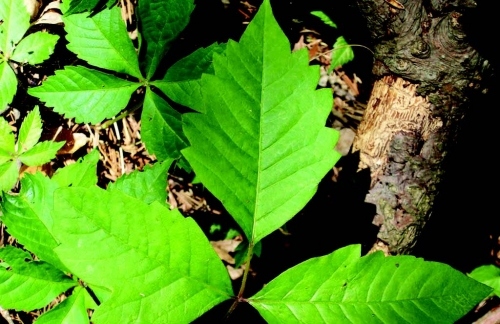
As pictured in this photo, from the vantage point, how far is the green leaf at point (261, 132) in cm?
128

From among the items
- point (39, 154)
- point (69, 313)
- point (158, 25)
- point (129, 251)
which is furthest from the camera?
point (39, 154)

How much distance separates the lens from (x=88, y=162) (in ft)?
5.95

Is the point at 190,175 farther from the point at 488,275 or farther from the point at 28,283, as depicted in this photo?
the point at 488,275

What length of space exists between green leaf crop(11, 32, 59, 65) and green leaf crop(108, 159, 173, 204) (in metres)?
0.84

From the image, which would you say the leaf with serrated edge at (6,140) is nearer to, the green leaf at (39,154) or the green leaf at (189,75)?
the green leaf at (39,154)

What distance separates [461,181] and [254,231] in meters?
1.69

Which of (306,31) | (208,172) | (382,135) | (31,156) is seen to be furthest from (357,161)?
(31,156)

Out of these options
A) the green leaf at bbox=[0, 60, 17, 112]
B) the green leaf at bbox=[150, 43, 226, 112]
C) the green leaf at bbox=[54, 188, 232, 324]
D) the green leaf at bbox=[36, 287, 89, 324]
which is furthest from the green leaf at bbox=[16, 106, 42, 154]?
the green leaf at bbox=[54, 188, 232, 324]

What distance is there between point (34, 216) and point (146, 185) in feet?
1.49

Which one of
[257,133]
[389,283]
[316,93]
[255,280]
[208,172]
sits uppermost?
[316,93]

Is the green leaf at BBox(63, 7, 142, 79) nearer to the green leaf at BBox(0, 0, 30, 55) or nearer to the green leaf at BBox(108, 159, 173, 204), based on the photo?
the green leaf at BBox(0, 0, 30, 55)

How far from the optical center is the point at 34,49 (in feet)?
6.58

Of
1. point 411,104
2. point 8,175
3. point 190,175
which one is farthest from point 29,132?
point 411,104

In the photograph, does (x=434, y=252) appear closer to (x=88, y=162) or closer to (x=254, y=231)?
(x=254, y=231)
